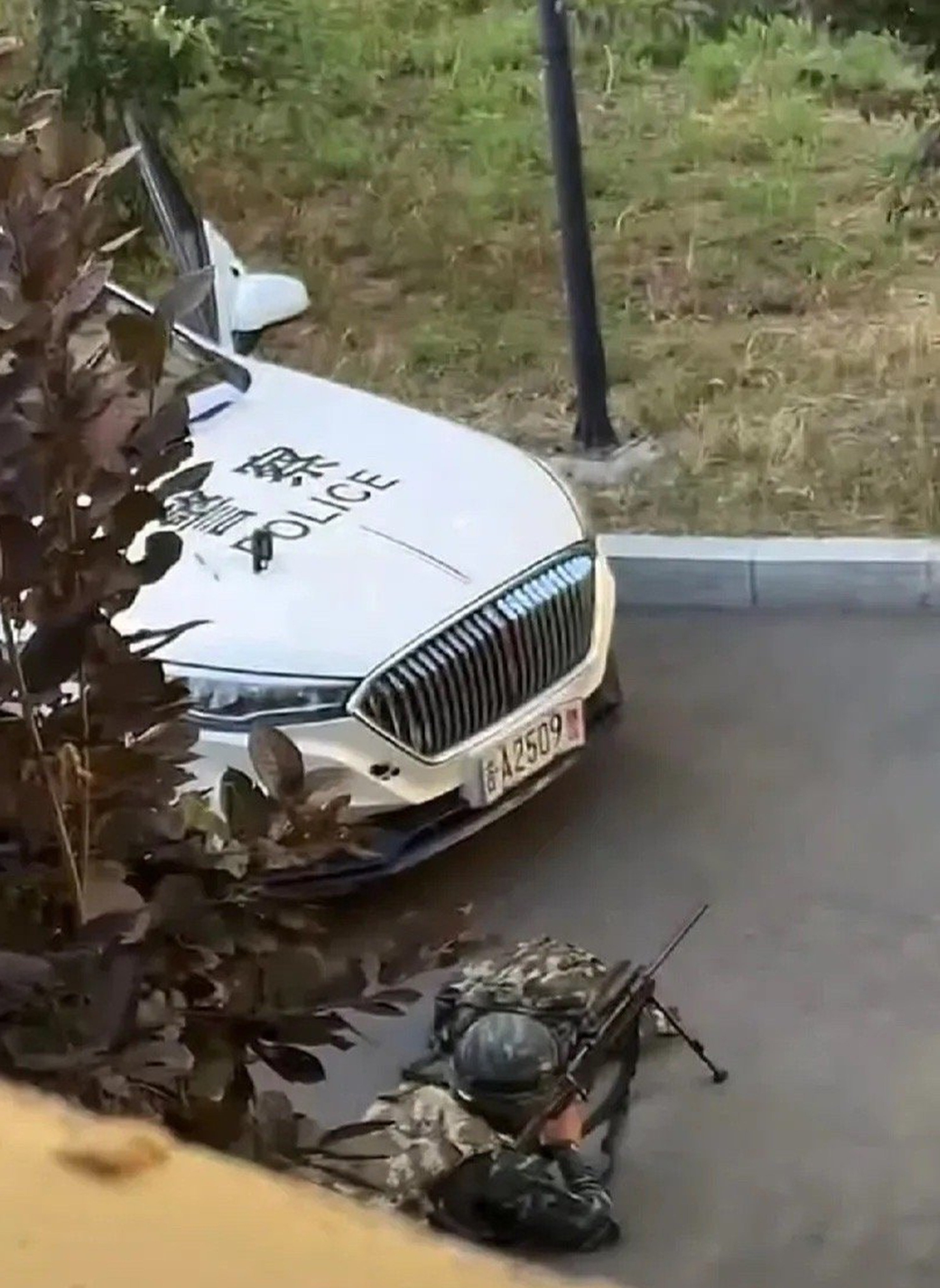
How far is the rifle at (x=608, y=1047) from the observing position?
148 inches

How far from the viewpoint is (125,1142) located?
0.84m

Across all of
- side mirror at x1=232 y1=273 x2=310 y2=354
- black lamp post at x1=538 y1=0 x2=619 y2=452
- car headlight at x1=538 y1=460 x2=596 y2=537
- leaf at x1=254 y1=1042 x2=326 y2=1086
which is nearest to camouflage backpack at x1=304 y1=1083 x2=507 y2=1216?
leaf at x1=254 y1=1042 x2=326 y2=1086

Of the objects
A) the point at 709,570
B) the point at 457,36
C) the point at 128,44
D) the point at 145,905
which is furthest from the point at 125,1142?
the point at 457,36

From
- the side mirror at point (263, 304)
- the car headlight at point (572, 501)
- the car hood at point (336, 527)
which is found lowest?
the car headlight at point (572, 501)

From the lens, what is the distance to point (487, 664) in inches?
190

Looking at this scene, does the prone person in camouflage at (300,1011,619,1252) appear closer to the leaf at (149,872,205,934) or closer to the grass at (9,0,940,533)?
the leaf at (149,872,205,934)

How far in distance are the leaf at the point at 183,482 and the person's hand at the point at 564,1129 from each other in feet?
6.97

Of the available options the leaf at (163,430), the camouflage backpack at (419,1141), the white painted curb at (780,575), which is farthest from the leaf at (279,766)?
the white painted curb at (780,575)

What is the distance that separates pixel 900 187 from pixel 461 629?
135 inches

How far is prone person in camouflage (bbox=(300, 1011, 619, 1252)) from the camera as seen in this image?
3.60m

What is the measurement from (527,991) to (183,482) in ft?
8.09

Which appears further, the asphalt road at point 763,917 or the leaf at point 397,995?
the asphalt road at point 763,917

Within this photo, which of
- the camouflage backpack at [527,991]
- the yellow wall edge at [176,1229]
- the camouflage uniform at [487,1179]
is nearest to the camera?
the yellow wall edge at [176,1229]

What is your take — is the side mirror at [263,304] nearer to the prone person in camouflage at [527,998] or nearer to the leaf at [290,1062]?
the prone person in camouflage at [527,998]
